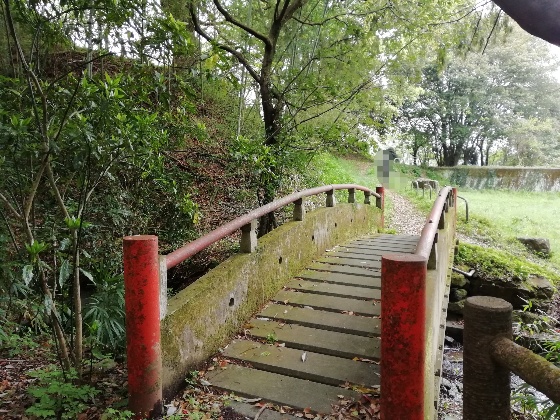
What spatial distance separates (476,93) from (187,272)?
79.6ft

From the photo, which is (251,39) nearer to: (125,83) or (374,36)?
(374,36)

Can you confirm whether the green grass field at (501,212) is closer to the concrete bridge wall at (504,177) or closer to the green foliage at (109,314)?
the concrete bridge wall at (504,177)

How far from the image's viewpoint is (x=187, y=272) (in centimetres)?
612

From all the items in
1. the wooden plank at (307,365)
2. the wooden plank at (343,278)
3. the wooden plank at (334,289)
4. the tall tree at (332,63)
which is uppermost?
the tall tree at (332,63)

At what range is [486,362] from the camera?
1.54 m

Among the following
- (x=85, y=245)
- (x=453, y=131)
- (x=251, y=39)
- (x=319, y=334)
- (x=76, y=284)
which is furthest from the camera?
(x=453, y=131)

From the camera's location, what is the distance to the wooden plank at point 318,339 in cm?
320

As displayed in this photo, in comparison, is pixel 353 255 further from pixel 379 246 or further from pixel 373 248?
pixel 379 246

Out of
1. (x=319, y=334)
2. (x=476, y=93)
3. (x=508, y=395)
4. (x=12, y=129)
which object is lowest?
(x=319, y=334)

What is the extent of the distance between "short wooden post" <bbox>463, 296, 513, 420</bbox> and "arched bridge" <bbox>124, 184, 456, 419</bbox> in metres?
0.35

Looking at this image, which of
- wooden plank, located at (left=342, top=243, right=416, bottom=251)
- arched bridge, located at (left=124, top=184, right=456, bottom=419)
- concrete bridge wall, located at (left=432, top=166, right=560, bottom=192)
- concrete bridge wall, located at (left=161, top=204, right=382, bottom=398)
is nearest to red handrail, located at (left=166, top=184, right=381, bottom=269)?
arched bridge, located at (left=124, top=184, right=456, bottom=419)

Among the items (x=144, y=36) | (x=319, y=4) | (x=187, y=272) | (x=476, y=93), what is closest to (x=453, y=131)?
(x=476, y=93)

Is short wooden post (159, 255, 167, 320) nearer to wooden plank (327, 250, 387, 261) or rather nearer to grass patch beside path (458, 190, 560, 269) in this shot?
wooden plank (327, 250, 387, 261)

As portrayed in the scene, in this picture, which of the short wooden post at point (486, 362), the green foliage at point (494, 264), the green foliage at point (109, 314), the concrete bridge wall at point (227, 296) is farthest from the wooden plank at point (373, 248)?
the short wooden post at point (486, 362)
